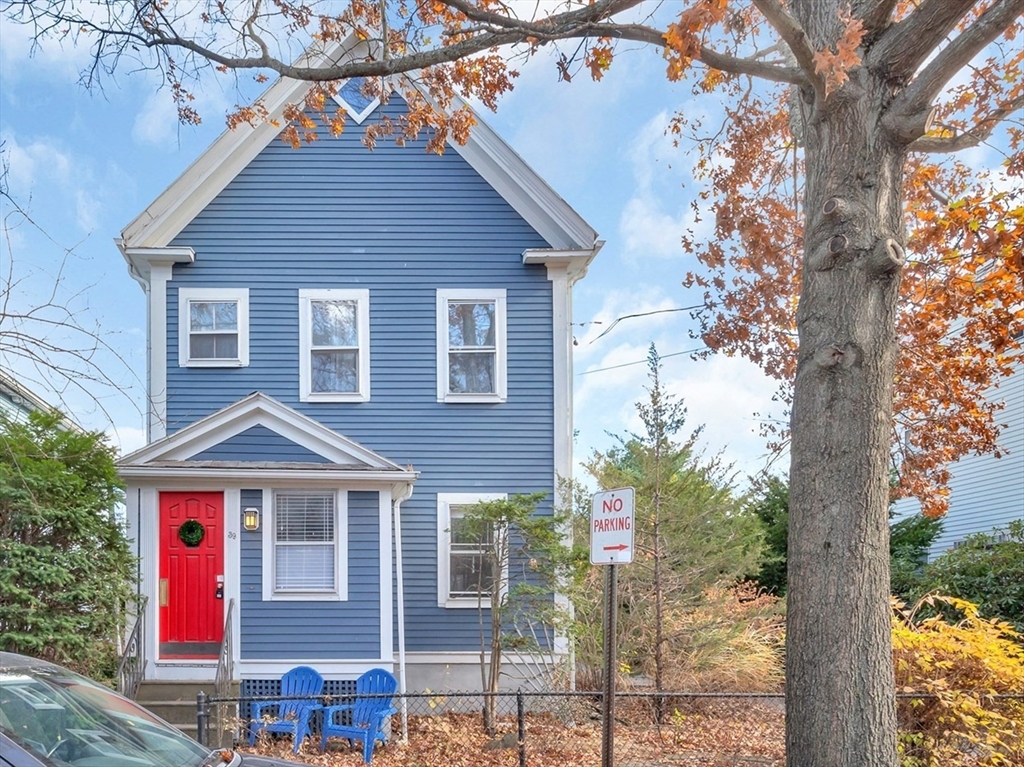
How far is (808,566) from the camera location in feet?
21.4

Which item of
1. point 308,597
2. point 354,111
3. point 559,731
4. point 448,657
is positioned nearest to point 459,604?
point 448,657

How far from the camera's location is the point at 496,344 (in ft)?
45.5

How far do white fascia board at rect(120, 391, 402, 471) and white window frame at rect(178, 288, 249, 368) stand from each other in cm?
166

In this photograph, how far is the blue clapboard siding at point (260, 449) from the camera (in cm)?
1214

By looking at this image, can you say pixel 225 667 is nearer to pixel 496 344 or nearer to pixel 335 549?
pixel 335 549

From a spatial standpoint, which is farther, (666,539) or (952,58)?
(666,539)

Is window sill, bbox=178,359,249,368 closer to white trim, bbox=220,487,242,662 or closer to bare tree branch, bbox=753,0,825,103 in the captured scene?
white trim, bbox=220,487,242,662

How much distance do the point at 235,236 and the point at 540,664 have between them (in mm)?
7715

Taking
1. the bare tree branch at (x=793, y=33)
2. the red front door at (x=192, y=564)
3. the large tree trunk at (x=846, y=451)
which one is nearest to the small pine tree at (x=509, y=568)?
the red front door at (x=192, y=564)

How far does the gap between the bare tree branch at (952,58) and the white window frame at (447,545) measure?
26.9 feet

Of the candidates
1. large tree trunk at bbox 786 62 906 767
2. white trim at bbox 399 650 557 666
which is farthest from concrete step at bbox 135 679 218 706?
large tree trunk at bbox 786 62 906 767

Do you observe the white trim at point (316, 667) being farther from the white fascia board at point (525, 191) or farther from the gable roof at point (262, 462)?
the white fascia board at point (525, 191)

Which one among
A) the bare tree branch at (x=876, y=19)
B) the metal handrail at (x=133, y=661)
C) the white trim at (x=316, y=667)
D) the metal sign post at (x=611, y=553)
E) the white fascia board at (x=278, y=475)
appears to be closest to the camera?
the metal sign post at (x=611, y=553)

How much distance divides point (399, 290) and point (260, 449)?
333 centimetres
